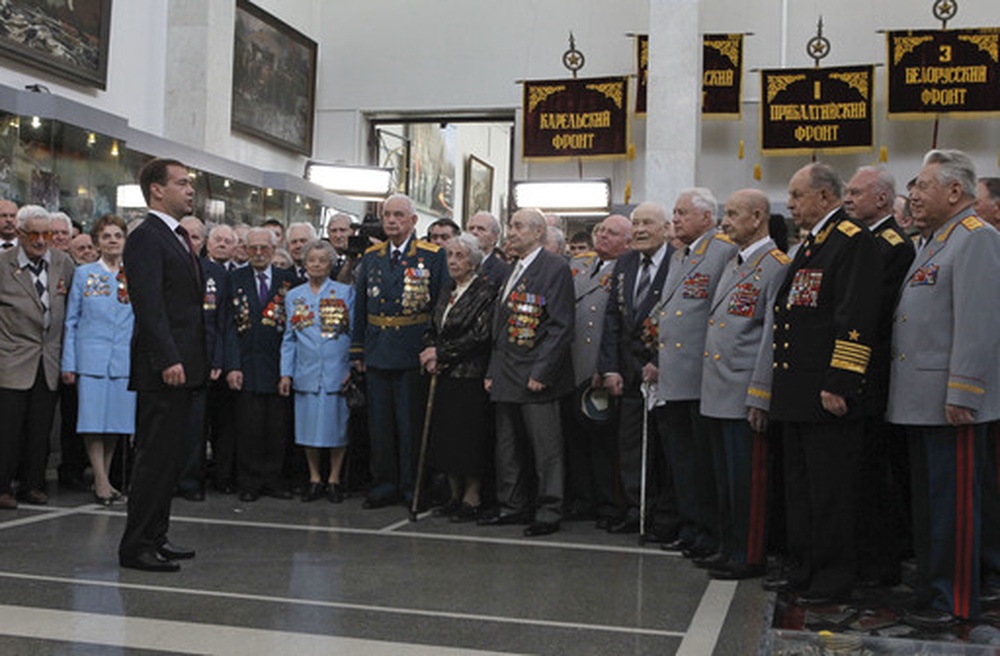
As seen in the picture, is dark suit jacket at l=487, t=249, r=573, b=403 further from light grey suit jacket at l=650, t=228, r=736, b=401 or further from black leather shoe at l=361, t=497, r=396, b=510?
black leather shoe at l=361, t=497, r=396, b=510

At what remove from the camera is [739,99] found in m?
14.2

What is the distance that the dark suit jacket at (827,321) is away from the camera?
4125 mm

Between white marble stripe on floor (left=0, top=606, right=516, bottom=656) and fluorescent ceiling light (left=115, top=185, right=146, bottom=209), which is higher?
fluorescent ceiling light (left=115, top=185, right=146, bottom=209)

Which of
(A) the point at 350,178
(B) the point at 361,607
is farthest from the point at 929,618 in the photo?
(A) the point at 350,178

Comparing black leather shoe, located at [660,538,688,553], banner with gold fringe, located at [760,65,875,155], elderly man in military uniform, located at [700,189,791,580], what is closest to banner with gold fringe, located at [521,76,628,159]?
banner with gold fringe, located at [760,65,875,155]

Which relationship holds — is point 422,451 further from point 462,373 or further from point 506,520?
point 506,520

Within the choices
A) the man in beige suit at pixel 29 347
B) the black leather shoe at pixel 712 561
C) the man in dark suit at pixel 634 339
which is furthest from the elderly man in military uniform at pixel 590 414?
the man in beige suit at pixel 29 347

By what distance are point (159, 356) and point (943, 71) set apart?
11.5 meters

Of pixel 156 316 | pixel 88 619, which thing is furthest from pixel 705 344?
pixel 88 619

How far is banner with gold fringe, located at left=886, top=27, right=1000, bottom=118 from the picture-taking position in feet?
42.6

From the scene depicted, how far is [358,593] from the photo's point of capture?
4301mm

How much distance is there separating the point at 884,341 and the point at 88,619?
3.17m

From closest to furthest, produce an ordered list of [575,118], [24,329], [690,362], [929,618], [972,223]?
[929,618] → [972,223] → [690,362] → [24,329] → [575,118]

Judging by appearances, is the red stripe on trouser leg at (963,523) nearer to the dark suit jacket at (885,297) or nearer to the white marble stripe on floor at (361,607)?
the dark suit jacket at (885,297)
